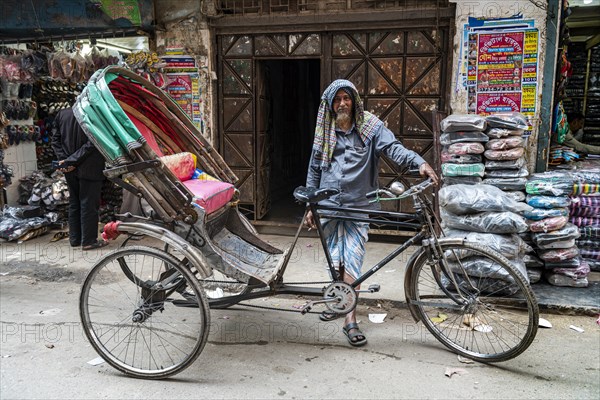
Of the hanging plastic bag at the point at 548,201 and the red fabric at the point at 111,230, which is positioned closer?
the red fabric at the point at 111,230

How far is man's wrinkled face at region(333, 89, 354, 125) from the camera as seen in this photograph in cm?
358

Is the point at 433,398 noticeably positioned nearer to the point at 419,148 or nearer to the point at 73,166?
the point at 419,148

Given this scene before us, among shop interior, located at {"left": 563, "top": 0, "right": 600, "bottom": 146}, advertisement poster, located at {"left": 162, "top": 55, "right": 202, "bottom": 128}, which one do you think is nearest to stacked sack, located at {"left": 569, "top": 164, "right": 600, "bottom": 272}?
shop interior, located at {"left": 563, "top": 0, "right": 600, "bottom": 146}

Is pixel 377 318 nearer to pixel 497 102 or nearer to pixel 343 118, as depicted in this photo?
pixel 343 118

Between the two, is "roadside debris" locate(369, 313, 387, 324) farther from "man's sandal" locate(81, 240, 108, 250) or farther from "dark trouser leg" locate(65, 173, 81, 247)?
"dark trouser leg" locate(65, 173, 81, 247)

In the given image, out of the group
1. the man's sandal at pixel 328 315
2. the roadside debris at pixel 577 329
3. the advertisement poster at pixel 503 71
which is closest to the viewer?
the man's sandal at pixel 328 315

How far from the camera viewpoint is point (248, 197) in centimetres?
683

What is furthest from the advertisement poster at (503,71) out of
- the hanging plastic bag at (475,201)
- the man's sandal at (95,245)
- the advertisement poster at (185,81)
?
the man's sandal at (95,245)

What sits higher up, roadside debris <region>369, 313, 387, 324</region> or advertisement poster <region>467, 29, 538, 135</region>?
advertisement poster <region>467, 29, 538, 135</region>

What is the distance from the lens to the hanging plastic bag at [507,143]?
15.4ft

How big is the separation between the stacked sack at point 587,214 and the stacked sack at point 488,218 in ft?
3.32

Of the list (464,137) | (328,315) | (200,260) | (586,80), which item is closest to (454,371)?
(328,315)

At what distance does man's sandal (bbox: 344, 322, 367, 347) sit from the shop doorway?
11.7ft

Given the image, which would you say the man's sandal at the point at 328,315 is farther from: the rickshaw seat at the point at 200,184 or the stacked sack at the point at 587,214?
the stacked sack at the point at 587,214
